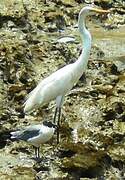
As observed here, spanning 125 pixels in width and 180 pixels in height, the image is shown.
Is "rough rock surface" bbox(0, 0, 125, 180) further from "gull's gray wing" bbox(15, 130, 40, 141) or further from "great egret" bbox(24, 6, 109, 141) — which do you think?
"great egret" bbox(24, 6, 109, 141)

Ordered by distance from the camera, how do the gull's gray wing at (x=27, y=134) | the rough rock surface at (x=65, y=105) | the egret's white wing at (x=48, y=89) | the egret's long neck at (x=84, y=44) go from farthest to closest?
the egret's long neck at (x=84, y=44), the egret's white wing at (x=48, y=89), the rough rock surface at (x=65, y=105), the gull's gray wing at (x=27, y=134)

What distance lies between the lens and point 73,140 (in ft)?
38.9

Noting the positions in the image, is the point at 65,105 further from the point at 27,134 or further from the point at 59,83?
the point at 27,134

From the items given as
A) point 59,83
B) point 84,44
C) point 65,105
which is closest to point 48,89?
point 59,83

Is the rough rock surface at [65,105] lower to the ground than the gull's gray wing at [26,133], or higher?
lower

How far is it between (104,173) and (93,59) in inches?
280

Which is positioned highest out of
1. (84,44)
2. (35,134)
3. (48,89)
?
(84,44)

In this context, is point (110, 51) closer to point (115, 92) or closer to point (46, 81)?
point (115, 92)

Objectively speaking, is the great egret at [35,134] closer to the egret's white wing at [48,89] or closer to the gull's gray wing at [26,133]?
the gull's gray wing at [26,133]

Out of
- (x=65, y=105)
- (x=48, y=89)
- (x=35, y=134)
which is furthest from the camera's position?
(x=65, y=105)

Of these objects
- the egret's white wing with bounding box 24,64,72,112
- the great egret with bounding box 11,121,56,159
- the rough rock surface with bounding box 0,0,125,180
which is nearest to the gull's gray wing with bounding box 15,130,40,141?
the great egret with bounding box 11,121,56,159

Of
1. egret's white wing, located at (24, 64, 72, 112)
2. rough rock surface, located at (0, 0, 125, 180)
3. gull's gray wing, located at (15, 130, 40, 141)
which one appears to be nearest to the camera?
gull's gray wing, located at (15, 130, 40, 141)

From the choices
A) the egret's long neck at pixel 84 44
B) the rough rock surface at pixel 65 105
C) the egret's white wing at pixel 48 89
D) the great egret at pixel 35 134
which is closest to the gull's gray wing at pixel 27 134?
the great egret at pixel 35 134

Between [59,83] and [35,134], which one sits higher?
[59,83]
